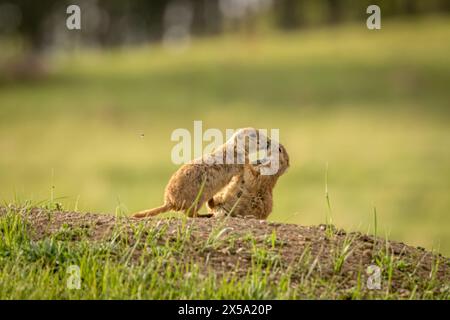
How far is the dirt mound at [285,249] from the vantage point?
6555 millimetres

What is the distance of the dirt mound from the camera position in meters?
6.55

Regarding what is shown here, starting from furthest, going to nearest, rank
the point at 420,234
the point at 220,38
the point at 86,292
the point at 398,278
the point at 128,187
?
the point at 220,38 → the point at 128,187 → the point at 420,234 → the point at 398,278 → the point at 86,292

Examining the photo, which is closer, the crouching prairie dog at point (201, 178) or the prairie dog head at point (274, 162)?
the crouching prairie dog at point (201, 178)

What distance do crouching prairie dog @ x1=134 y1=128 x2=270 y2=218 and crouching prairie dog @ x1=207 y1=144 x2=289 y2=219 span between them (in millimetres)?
134

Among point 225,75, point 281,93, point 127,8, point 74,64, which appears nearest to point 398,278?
point 281,93

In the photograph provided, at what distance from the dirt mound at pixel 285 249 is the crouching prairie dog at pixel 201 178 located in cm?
56

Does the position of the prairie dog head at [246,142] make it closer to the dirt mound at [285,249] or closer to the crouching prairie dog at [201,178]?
the crouching prairie dog at [201,178]

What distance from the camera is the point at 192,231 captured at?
706 cm

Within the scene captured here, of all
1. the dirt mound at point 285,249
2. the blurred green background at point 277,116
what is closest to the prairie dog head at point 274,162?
the dirt mound at point 285,249

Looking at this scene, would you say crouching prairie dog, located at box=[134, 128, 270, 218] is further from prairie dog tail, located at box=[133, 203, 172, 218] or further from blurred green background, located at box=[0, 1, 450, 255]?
blurred green background, located at box=[0, 1, 450, 255]

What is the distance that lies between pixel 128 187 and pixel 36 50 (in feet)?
113

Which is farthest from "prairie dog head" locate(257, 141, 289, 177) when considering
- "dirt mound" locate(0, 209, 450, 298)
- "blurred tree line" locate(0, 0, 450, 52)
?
"blurred tree line" locate(0, 0, 450, 52)

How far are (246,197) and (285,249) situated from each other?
72.2 inches

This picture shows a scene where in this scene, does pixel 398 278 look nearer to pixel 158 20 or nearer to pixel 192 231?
pixel 192 231
